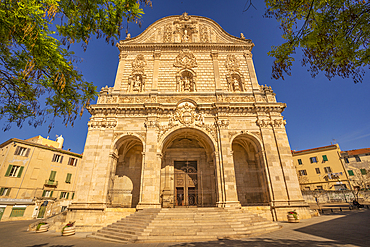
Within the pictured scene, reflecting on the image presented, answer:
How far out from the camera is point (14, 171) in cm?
2006

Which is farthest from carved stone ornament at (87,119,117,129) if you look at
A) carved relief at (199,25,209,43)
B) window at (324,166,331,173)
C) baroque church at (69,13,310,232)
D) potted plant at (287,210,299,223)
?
window at (324,166,331,173)

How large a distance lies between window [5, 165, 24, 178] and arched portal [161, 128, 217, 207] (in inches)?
703

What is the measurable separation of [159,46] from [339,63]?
17.1 metres

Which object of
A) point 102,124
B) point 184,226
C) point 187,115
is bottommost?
point 184,226

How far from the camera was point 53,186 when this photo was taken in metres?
23.1

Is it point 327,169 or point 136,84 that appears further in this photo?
point 327,169

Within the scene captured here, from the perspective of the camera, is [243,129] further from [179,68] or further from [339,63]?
[339,63]

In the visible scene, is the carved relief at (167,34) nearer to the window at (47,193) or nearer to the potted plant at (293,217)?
the potted plant at (293,217)

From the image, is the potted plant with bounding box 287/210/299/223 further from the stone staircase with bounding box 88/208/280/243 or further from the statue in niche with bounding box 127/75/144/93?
the statue in niche with bounding box 127/75/144/93

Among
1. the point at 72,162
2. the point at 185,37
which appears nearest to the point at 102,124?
the point at 185,37

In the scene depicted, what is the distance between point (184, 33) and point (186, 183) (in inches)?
639

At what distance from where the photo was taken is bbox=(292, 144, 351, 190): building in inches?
1185

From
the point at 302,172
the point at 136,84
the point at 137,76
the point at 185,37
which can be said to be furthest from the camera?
the point at 302,172

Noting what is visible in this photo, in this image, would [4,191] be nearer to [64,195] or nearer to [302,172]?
[64,195]
